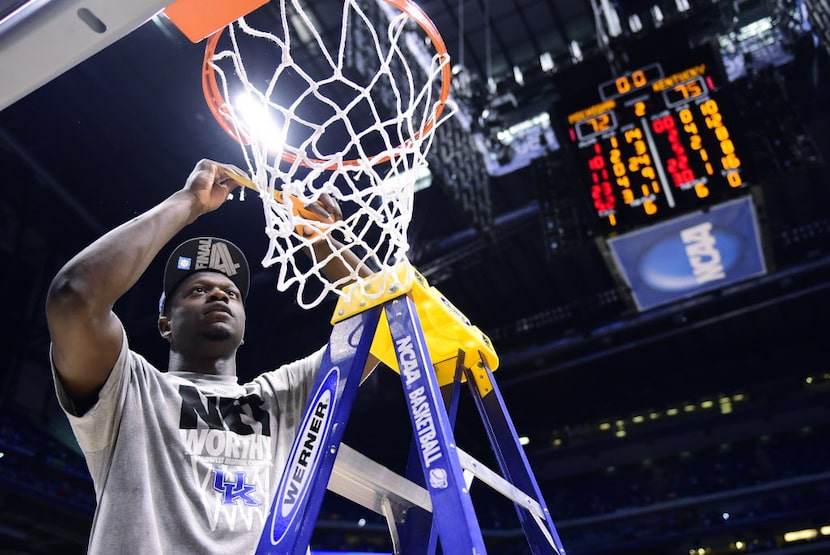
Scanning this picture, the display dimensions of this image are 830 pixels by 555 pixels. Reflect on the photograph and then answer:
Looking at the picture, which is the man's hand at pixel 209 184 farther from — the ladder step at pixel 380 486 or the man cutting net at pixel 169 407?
the ladder step at pixel 380 486

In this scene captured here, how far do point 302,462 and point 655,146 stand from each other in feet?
17.0

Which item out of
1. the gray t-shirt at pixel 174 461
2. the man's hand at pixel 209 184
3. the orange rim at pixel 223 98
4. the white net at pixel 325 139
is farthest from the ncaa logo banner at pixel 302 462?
the orange rim at pixel 223 98

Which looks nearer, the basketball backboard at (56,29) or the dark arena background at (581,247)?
the basketball backboard at (56,29)

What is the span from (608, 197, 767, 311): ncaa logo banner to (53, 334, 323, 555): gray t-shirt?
15.2 ft

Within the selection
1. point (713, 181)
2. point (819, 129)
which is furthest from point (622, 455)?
point (713, 181)

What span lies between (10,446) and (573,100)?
8972 mm

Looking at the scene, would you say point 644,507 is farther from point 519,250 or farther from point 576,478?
point 519,250

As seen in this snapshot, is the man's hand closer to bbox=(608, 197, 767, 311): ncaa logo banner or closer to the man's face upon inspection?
the man's face

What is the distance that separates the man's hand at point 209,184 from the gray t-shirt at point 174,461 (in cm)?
43

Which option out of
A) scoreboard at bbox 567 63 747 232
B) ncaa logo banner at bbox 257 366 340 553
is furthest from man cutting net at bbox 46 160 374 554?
scoreboard at bbox 567 63 747 232

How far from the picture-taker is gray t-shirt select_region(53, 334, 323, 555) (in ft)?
4.71

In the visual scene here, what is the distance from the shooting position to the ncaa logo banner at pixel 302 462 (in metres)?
1.39

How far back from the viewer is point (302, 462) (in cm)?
146

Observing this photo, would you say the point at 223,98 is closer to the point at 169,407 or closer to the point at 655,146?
Answer: the point at 169,407
